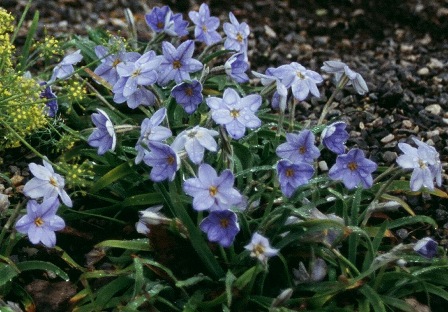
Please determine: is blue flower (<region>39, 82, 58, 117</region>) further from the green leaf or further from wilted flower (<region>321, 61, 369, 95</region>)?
wilted flower (<region>321, 61, 369, 95</region>)

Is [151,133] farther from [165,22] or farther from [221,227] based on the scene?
[165,22]

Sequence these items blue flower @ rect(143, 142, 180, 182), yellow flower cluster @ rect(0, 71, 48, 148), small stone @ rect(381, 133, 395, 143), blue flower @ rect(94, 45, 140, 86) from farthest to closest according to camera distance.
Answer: small stone @ rect(381, 133, 395, 143) < blue flower @ rect(94, 45, 140, 86) < yellow flower cluster @ rect(0, 71, 48, 148) < blue flower @ rect(143, 142, 180, 182)

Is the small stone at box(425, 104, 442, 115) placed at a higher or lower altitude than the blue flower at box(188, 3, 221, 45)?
lower

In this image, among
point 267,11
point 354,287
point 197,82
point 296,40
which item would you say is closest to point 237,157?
point 197,82

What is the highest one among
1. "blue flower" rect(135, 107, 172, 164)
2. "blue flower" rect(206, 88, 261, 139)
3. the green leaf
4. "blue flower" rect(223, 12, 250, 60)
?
"blue flower" rect(206, 88, 261, 139)

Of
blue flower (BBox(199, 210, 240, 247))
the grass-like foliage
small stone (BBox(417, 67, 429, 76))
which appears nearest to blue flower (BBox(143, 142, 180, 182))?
the grass-like foliage

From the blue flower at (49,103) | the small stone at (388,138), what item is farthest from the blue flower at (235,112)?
the small stone at (388,138)

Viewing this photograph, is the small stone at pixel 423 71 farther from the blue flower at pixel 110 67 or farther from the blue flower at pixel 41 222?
the blue flower at pixel 41 222

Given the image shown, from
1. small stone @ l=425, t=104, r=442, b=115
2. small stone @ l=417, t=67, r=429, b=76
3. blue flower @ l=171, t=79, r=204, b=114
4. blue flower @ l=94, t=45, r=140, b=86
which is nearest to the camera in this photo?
blue flower @ l=171, t=79, r=204, b=114

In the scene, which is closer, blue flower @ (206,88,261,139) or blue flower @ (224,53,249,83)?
blue flower @ (206,88,261,139)
